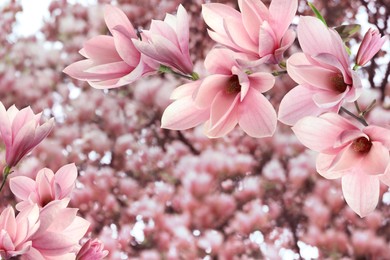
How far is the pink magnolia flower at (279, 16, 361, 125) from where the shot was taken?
33 centimetres

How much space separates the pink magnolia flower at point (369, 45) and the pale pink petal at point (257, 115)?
0.20 ft

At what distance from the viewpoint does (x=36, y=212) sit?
0.42 metres

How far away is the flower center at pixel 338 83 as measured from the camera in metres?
0.35

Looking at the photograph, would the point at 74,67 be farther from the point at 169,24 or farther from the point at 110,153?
the point at 110,153

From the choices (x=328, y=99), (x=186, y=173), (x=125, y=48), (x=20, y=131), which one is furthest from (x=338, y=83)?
(x=186, y=173)

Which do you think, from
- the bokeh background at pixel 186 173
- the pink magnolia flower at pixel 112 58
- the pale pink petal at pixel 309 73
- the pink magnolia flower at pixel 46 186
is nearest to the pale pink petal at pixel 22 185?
the pink magnolia flower at pixel 46 186

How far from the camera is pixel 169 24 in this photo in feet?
1.28

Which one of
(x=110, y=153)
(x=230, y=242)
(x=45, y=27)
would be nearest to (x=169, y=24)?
(x=230, y=242)

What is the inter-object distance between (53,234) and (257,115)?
0.55 ft

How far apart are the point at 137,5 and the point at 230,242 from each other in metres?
1.01

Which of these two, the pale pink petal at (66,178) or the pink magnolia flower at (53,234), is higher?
the pink magnolia flower at (53,234)

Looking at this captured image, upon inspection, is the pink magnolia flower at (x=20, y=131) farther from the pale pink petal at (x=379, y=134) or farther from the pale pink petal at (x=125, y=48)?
the pale pink petal at (x=379, y=134)

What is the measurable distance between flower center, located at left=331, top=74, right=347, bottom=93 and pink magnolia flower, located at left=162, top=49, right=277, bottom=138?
3 centimetres

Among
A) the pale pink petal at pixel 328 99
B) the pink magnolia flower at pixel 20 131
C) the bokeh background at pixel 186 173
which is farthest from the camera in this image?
A: the bokeh background at pixel 186 173
